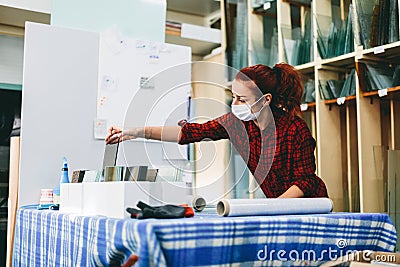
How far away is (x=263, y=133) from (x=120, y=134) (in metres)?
0.52

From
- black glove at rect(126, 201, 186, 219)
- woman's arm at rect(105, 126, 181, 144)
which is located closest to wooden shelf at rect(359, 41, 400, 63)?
woman's arm at rect(105, 126, 181, 144)

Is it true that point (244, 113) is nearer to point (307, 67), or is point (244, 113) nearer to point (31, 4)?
point (307, 67)

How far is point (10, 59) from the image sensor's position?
341cm

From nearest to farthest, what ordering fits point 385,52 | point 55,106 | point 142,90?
point 142,90 → point 55,106 → point 385,52

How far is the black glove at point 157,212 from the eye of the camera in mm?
1218

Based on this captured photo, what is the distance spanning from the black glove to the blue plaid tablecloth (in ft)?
0.12

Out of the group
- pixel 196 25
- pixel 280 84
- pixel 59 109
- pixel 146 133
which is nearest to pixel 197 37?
pixel 196 25

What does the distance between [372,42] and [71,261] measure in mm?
1973

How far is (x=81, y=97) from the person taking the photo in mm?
2387

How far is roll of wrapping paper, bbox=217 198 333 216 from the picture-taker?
132 centimetres

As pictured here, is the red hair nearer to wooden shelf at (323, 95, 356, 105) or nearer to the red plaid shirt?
the red plaid shirt

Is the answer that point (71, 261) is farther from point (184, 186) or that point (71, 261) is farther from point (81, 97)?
point (81, 97)

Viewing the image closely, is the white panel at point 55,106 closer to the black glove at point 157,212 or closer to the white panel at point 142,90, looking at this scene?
the white panel at point 142,90

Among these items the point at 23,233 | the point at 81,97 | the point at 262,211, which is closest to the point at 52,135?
the point at 81,97
